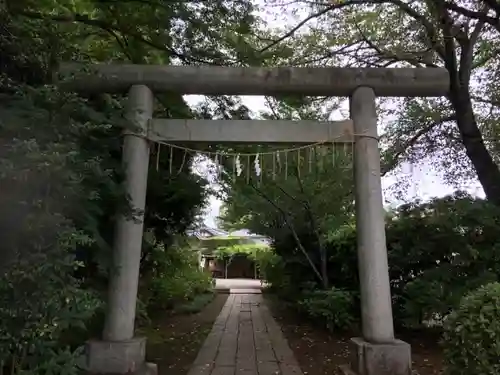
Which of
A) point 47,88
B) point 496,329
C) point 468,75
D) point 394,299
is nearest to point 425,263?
point 394,299

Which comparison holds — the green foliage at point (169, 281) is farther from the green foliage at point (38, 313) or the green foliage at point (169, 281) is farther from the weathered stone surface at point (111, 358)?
the green foliage at point (38, 313)

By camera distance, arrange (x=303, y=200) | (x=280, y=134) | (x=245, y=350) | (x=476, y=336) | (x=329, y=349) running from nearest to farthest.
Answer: (x=476, y=336)
(x=280, y=134)
(x=245, y=350)
(x=329, y=349)
(x=303, y=200)

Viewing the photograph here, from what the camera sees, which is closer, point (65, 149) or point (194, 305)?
point (65, 149)

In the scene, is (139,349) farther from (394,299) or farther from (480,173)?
(480,173)

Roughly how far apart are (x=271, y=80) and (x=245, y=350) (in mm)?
3301

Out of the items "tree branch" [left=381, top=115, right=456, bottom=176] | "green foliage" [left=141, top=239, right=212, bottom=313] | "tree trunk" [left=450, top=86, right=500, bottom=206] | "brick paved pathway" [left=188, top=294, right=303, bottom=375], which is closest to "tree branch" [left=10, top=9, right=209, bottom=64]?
"green foliage" [left=141, top=239, right=212, bottom=313]

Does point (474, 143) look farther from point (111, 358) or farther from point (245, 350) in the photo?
point (111, 358)

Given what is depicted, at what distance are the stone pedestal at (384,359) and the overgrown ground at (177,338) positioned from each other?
5.89ft

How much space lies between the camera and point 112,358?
12.7ft

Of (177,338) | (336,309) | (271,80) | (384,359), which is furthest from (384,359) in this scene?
(177,338)

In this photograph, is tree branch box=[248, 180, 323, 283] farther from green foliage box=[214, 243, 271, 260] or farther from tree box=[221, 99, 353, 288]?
green foliage box=[214, 243, 271, 260]

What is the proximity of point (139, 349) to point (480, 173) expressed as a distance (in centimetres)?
524

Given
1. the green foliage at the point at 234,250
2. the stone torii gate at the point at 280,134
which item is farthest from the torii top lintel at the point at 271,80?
the green foliage at the point at 234,250

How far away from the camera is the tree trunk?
633 centimetres
